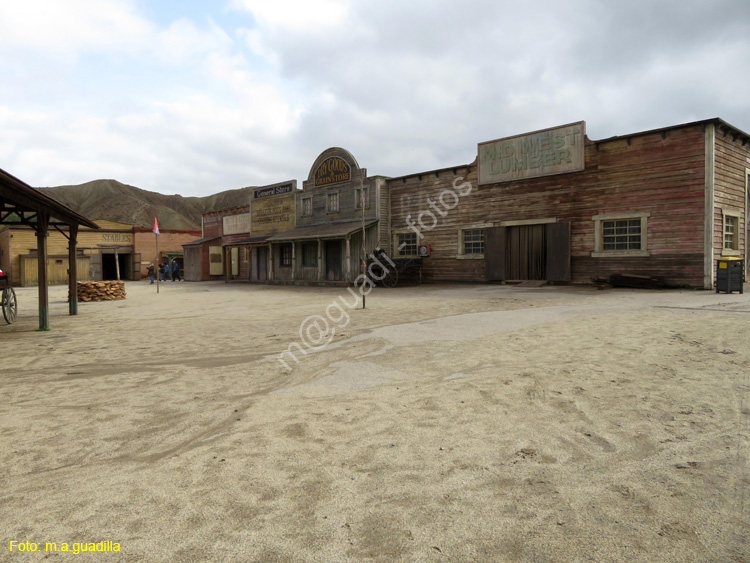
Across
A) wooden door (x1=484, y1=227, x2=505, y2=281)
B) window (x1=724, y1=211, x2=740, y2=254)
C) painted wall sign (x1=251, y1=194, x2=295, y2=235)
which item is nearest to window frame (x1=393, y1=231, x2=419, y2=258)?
wooden door (x1=484, y1=227, x2=505, y2=281)

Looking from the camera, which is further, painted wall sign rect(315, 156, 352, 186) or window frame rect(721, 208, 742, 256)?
painted wall sign rect(315, 156, 352, 186)

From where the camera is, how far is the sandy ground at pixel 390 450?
6.98ft

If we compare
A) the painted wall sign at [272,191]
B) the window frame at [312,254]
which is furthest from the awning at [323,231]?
the painted wall sign at [272,191]

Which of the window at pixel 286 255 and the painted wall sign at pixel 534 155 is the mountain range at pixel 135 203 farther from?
the painted wall sign at pixel 534 155

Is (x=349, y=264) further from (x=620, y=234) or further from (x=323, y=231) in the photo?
(x=620, y=234)

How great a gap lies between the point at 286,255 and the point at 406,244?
8252mm

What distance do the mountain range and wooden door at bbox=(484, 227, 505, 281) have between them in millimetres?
93108

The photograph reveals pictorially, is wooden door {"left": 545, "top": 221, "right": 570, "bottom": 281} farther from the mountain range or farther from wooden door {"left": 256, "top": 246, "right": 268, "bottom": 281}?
the mountain range

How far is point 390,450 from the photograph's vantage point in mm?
3115

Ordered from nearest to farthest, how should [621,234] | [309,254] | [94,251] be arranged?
[621,234] < [309,254] < [94,251]

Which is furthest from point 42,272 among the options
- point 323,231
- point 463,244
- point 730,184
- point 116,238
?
point 116,238

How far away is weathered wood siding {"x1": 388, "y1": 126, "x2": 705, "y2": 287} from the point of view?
44.6ft

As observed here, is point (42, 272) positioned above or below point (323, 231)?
below

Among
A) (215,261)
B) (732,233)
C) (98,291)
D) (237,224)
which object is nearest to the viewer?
(732,233)
